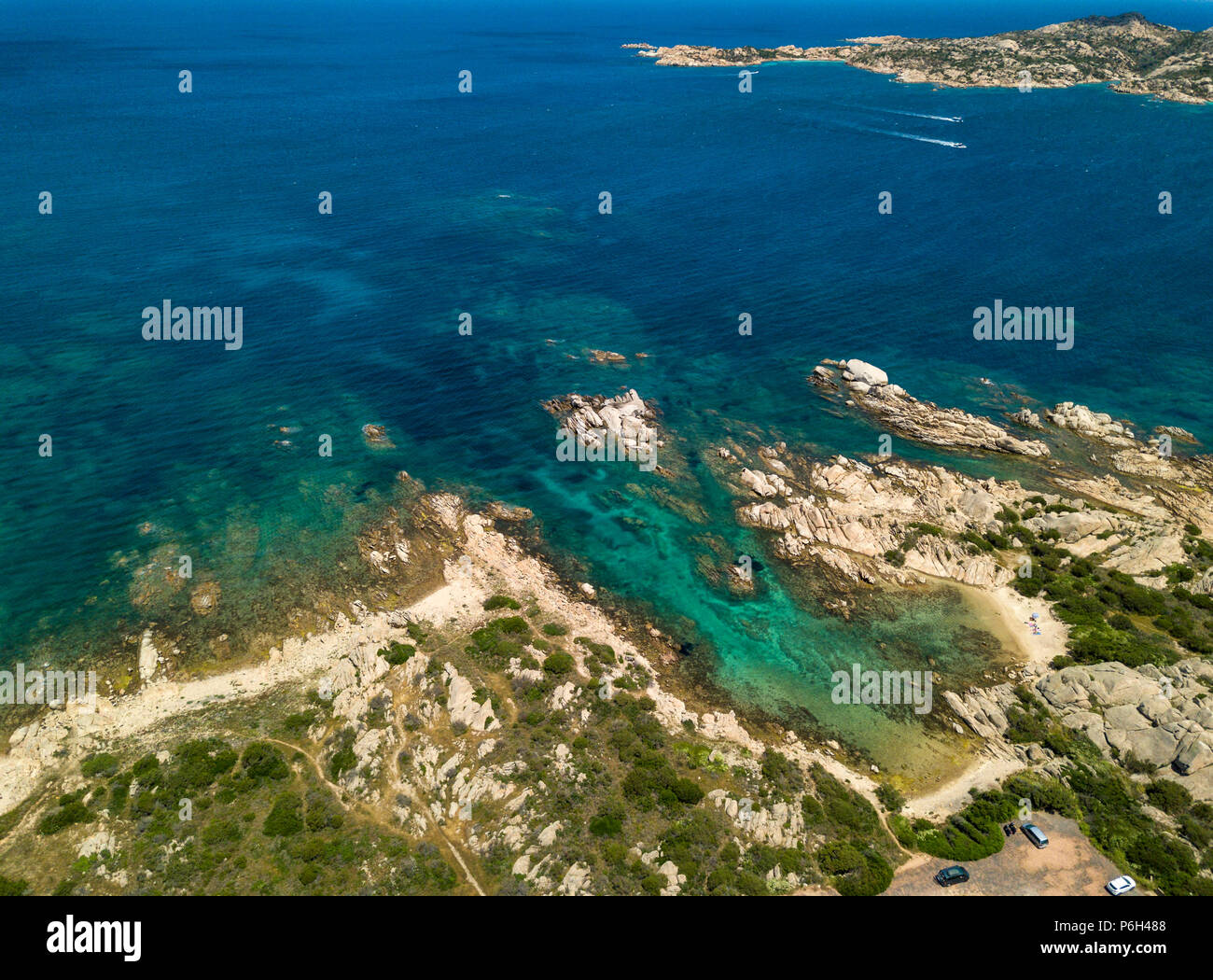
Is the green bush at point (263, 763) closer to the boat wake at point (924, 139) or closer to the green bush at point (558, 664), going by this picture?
the green bush at point (558, 664)

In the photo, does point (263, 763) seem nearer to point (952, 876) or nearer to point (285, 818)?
point (285, 818)

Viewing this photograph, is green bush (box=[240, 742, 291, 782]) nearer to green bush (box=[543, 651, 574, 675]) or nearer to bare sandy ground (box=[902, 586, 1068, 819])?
green bush (box=[543, 651, 574, 675])

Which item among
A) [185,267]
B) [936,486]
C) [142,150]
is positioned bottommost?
[936,486]

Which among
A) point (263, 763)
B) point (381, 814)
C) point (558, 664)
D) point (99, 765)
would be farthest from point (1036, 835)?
point (99, 765)

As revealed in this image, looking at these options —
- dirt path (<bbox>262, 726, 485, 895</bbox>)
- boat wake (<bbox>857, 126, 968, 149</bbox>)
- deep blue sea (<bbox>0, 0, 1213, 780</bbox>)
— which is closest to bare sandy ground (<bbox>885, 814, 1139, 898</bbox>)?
deep blue sea (<bbox>0, 0, 1213, 780</bbox>)

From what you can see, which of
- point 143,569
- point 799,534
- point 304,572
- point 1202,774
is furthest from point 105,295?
point 1202,774

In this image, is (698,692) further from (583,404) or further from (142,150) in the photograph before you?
(142,150)
